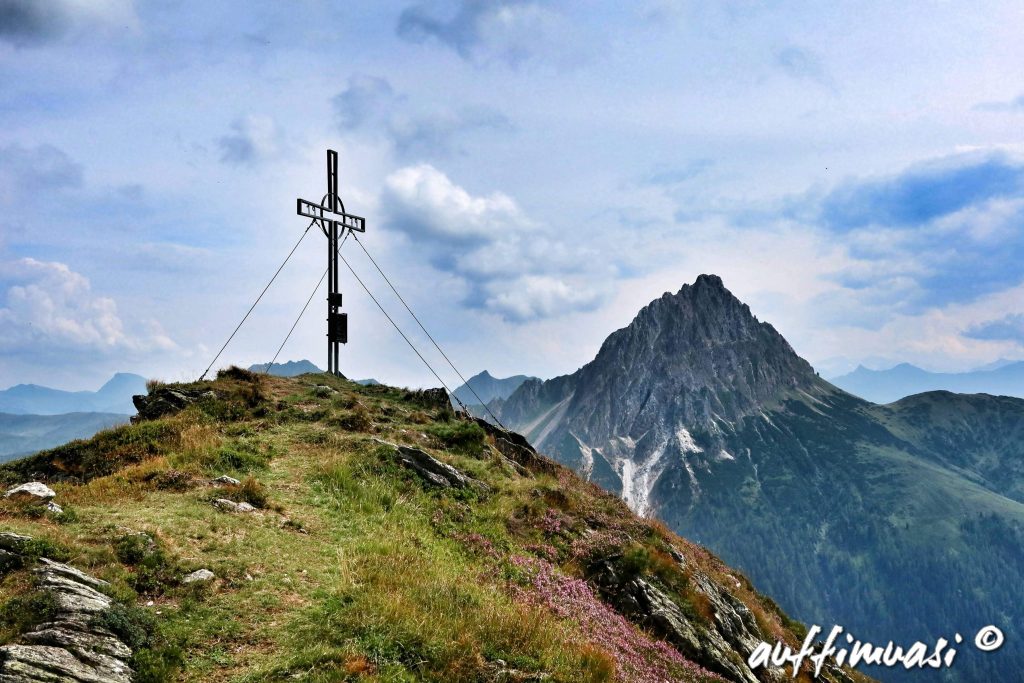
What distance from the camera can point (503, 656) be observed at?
1018cm

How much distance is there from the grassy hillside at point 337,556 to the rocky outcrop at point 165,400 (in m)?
0.58

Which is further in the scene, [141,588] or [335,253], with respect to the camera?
[335,253]

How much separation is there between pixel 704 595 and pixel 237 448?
17.6 metres

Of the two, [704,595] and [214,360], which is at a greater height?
[214,360]

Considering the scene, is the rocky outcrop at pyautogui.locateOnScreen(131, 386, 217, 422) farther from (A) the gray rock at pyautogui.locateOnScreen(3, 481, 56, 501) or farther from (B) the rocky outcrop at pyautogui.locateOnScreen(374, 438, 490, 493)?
(B) the rocky outcrop at pyautogui.locateOnScreen(374, 438, 490, 493)

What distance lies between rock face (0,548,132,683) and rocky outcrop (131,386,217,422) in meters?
14.9

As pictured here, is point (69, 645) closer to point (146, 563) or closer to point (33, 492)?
point (146, 563)

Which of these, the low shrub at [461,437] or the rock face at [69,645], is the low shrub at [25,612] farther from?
the low shrub at [461,437]

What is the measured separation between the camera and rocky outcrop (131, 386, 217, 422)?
77.8 feet

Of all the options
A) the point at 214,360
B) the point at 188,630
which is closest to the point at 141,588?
the point at 188,630

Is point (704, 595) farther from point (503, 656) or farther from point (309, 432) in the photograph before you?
point (309, 432)

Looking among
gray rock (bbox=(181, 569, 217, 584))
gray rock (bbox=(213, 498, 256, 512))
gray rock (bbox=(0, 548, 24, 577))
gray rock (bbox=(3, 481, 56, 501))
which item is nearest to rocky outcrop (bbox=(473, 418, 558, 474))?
gray rock (bbox=(213, 498, 256, 512))

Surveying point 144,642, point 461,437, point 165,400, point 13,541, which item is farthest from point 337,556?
point 165,400

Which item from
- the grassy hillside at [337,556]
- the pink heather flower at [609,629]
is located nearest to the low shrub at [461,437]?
the grassy hillside at [337,556]
